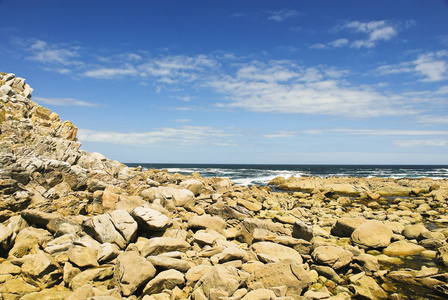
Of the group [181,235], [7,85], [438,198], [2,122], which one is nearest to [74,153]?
[2,122]

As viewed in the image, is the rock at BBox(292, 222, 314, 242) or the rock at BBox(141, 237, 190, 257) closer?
the rock at BBox(141, 237, 190, 257)

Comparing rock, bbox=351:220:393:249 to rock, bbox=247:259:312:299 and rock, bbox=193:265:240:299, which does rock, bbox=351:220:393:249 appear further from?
rock, bbox=193:265:240:299

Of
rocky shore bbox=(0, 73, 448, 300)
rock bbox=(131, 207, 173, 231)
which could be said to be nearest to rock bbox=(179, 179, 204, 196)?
rocky shore bbox=(0, 73, 448, 300)

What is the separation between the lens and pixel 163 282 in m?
5.72

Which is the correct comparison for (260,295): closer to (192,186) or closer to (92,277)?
(92,277)

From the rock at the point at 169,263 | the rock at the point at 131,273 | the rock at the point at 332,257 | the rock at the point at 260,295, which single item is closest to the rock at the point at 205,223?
the rock at the point at 169,263

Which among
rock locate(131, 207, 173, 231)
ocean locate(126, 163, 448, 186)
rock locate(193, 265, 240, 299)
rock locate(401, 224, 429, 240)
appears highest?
rock locate(131, 207, 173, 231)

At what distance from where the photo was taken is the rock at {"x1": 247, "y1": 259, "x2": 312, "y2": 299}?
5901 mm

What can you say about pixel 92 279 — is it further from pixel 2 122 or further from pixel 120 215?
pixel 2 122

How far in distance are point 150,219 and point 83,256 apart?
2.22 metres

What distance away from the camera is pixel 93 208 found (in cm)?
993

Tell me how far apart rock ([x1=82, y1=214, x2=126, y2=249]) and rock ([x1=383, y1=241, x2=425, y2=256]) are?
951 centimetres

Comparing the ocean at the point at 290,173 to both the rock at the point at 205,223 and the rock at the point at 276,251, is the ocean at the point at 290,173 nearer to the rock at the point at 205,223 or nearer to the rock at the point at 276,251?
the rock at the point at 205,223

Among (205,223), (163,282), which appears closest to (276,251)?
Answer: (205,223)
